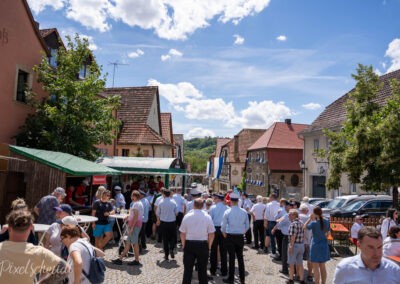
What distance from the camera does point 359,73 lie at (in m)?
16.0

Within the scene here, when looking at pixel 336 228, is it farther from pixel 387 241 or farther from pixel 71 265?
pixel 71 265

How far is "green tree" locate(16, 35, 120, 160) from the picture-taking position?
598 inches

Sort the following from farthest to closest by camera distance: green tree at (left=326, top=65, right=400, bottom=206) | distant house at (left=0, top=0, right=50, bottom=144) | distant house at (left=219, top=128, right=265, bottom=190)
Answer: distant house at (left=219, top=128, right=265, bottom=190) → distant house at (left=0, top=0, right=50, bottom=144) → green tree at (left=326, top=65, right=400, bottom=206)

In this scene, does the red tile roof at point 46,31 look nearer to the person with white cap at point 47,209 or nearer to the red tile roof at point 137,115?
the red tile roof at point 137,115

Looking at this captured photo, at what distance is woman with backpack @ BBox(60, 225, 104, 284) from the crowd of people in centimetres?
1

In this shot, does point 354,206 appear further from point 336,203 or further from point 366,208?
point 336,203

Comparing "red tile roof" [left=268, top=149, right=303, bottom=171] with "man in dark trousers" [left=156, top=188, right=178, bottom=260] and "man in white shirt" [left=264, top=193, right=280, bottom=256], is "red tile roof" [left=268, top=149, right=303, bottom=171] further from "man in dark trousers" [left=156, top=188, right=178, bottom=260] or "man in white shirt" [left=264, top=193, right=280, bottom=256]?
"man in dark trousers" [left=156, top=188, right=178, bottom=260]

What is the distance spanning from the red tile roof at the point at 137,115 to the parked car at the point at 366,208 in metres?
14.9

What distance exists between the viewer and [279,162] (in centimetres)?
3938

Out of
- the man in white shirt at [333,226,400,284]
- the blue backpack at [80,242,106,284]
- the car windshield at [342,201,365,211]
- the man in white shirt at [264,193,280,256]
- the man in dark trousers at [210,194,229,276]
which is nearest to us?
the man in white shirt at [333,226,400,284]

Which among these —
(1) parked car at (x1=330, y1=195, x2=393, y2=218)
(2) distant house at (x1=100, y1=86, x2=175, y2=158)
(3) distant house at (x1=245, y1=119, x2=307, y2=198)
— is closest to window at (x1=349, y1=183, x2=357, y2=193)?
(1) parked car at (x1=330, y1=195, x2=393, y2=218)

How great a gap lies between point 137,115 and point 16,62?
16.9 meters

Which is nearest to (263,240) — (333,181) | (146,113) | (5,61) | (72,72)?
(333,181)

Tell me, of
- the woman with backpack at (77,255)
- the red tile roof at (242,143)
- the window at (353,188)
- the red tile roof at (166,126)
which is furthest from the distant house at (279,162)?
the woman with backpack at (77,255)
